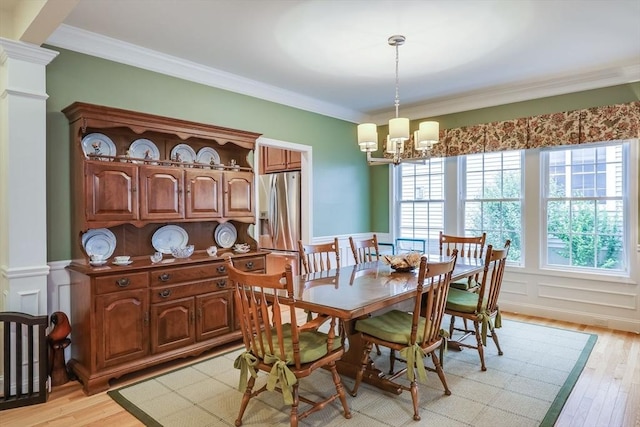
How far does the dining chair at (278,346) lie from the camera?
2.03m

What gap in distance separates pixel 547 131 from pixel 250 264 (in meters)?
3.61

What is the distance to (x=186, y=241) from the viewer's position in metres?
3.74

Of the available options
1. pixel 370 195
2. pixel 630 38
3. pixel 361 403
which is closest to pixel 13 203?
pixel 361 403

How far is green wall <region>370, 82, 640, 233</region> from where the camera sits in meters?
4.07

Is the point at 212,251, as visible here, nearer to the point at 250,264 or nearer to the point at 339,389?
the point at 250,264

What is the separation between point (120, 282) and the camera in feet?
9.48

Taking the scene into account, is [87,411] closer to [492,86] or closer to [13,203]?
[13,203]

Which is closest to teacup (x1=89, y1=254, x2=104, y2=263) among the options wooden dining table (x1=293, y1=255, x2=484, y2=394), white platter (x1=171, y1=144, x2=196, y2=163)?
white platter (x1=171, y1=144, x2=196, y2=163)

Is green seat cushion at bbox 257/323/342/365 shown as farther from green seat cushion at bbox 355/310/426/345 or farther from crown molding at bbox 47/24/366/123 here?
crown molding at bbox 47/24/366/123

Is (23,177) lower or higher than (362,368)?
higher

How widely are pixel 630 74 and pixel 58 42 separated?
5.24m

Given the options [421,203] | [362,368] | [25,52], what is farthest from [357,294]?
[421,203]

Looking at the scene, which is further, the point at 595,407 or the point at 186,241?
the point at 186,241

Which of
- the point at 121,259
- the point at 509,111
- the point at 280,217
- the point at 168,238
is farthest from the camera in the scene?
the point at 280,217
